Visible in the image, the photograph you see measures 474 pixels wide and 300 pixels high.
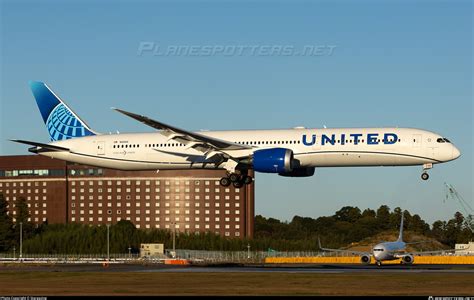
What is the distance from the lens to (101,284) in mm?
63469

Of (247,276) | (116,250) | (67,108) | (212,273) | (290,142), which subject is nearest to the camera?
(247,276)

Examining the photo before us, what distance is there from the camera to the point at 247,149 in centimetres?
8256

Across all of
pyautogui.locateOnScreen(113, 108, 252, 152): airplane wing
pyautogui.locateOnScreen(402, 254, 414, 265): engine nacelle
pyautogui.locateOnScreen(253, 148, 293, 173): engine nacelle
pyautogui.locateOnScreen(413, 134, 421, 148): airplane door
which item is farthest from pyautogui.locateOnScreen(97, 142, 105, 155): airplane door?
pyautogui.locateOnScreen(402, 254, 414, 265): engine nacelle

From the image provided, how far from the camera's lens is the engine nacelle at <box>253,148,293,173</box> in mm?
78938

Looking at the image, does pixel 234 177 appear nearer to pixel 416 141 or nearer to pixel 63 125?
pixel 416 141

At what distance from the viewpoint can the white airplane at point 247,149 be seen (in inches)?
3076

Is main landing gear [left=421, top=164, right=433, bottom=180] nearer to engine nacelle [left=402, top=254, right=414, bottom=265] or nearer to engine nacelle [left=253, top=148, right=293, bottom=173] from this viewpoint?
engine nacelle [left=253, top=148, right=293, bottom=173]

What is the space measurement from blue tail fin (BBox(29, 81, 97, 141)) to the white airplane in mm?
125

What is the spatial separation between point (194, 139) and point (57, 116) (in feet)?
68.2

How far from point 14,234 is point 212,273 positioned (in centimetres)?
10449

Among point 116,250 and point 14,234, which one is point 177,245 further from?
point 14,234

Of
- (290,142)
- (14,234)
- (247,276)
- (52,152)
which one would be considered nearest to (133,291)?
(247,276)

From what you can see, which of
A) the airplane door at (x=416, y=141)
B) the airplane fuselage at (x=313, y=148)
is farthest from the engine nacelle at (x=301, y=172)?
the airplane door at (x=416, y=141)

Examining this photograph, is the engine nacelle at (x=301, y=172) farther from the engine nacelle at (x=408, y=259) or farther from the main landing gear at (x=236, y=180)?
the engine nacelle at (x=408, y=259)
